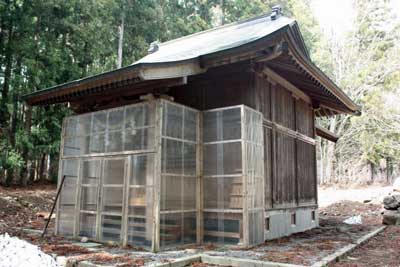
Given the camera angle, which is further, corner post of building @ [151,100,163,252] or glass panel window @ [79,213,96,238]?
glass panel window @ [79,213,96,238]

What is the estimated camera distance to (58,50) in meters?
13.3

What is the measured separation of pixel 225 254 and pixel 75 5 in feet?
41.2

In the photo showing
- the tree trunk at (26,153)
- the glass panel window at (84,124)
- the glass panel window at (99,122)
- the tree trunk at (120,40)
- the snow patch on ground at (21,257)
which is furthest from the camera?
the tree trunk at (120,40)

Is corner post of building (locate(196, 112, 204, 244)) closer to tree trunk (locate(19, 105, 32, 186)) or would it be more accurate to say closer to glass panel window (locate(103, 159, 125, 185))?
glass panel window (locate(103, 159, 125, 185))

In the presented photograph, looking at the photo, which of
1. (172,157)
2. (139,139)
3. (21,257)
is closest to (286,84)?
(172,157)

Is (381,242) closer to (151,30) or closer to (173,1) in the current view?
(151,30)

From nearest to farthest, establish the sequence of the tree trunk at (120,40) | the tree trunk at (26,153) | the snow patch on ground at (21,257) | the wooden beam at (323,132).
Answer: the snow patch on ground at (21,257)
the wooden beam at (323,132)
the tree trunk at (26,153)
the tree trunk at (120,40)

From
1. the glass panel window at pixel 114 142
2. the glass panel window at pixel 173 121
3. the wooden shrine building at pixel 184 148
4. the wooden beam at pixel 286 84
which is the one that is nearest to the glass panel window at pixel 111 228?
the wooden shrine building at pixel 184 148

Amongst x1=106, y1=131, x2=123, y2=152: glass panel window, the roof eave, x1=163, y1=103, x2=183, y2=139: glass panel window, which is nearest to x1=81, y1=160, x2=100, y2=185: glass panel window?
x1=106, y1=131, x2=123, y2=152: glass panel window

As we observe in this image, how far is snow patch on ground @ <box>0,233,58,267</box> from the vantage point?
13.7 ft

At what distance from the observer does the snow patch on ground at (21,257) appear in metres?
4.17

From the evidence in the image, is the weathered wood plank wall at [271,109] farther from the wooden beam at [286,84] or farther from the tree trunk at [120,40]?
the tree trunk at [120,40]

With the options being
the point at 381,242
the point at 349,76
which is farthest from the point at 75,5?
the point at 349,76

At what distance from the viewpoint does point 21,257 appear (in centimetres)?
434
